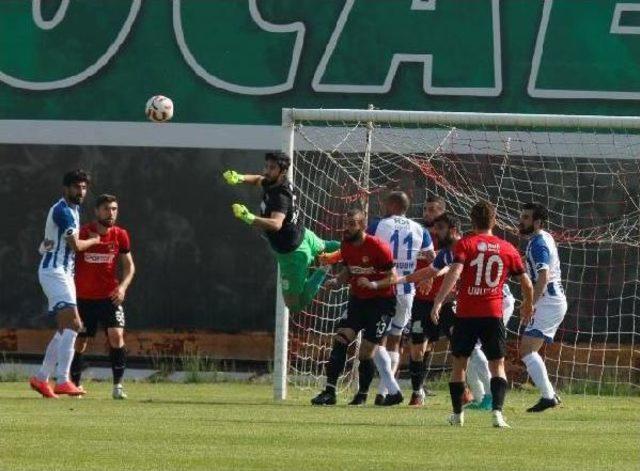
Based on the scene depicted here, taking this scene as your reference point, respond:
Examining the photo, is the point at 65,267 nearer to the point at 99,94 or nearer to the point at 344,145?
the point at 344,145

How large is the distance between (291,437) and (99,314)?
567 cm

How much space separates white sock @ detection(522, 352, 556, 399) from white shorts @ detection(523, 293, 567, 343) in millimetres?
248

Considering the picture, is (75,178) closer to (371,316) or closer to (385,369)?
(371,316)

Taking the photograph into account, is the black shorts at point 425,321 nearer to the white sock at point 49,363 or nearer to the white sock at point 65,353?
the white sock at point 65,353

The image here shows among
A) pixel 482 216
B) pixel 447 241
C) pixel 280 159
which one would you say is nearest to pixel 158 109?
pixel 280 159

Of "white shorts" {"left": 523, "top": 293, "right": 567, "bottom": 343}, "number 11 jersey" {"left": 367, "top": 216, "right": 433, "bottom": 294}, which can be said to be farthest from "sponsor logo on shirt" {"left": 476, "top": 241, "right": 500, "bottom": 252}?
"number 11 jersey" {"left": 367, "top": 216, "right": 433, "bottom": 294}

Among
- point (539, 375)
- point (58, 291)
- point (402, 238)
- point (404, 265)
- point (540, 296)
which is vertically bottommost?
point (539, 375)

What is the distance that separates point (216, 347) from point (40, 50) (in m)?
4.90

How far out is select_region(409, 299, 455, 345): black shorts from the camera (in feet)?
58.4

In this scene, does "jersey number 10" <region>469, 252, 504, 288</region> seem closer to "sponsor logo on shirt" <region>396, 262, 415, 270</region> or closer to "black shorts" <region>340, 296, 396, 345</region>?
"black shorts" <region>340, 296, 396, 345</region>

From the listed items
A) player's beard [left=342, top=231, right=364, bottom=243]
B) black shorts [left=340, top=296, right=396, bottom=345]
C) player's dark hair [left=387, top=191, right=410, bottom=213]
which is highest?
player's dark hair [left=387, top=191, right=410, bottom=213]

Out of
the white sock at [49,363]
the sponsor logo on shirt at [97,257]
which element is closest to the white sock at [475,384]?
the sponsor logo on shirt at [97,257]

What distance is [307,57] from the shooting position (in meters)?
24.0

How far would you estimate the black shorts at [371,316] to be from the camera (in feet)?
55.4
